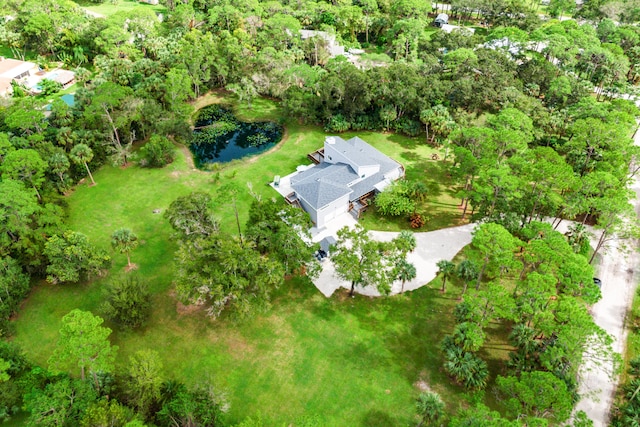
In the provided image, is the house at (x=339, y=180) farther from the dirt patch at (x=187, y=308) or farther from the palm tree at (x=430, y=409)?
the palm tree at (x=430, y=409)

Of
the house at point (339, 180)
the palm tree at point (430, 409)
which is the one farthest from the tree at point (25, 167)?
the palm tree at point (430, 409)

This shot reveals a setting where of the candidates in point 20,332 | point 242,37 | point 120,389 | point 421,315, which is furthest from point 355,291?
point 242,37

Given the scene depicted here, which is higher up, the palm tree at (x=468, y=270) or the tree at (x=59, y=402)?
the palm tree at (x=468, y=270)

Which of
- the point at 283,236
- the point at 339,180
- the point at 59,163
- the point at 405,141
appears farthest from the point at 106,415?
the point at 405,141

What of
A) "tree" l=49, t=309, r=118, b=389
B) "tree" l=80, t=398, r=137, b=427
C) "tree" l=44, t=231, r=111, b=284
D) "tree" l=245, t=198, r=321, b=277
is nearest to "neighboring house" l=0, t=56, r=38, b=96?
"tree" l=44, t=231, r=111, b=284

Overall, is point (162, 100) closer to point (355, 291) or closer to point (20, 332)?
point (20, 332)
